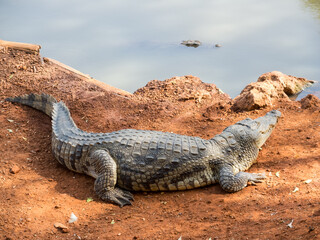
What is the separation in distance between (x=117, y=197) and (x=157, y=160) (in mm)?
715

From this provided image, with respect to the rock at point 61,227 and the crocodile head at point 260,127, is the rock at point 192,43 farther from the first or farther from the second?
the rock at point 61,227

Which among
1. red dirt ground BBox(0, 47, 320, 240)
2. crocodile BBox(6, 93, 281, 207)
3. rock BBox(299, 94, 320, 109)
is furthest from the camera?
rock BBox(299, 94, 320, 109)

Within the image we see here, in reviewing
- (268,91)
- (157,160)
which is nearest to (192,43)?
(268,91)

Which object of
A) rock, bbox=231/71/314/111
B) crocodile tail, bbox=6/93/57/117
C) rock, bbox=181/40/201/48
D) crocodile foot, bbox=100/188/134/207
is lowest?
crocodile foot, bbox=100/188/134/207

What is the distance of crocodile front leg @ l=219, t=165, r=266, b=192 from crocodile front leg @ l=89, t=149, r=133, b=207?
1.24 m

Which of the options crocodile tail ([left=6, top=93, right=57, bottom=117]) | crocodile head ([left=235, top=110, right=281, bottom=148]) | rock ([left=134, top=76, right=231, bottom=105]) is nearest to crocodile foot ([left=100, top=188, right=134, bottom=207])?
crocodile head ([left=235, top=110, right=281, bottom=148])

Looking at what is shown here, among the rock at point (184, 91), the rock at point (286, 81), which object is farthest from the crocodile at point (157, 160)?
the rock at point (286, 81)

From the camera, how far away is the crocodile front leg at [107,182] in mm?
5023

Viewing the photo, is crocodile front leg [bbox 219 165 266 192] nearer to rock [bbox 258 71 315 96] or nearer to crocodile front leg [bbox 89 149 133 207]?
crocodile front leg [bbox 89 149 133 207]

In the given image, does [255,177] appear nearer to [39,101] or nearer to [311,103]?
[311,103]

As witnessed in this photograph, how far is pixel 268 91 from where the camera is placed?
7453 mm

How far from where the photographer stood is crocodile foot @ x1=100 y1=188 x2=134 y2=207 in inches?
195

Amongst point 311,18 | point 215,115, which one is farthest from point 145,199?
point 311,18

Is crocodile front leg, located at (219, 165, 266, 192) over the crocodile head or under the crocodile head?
under
